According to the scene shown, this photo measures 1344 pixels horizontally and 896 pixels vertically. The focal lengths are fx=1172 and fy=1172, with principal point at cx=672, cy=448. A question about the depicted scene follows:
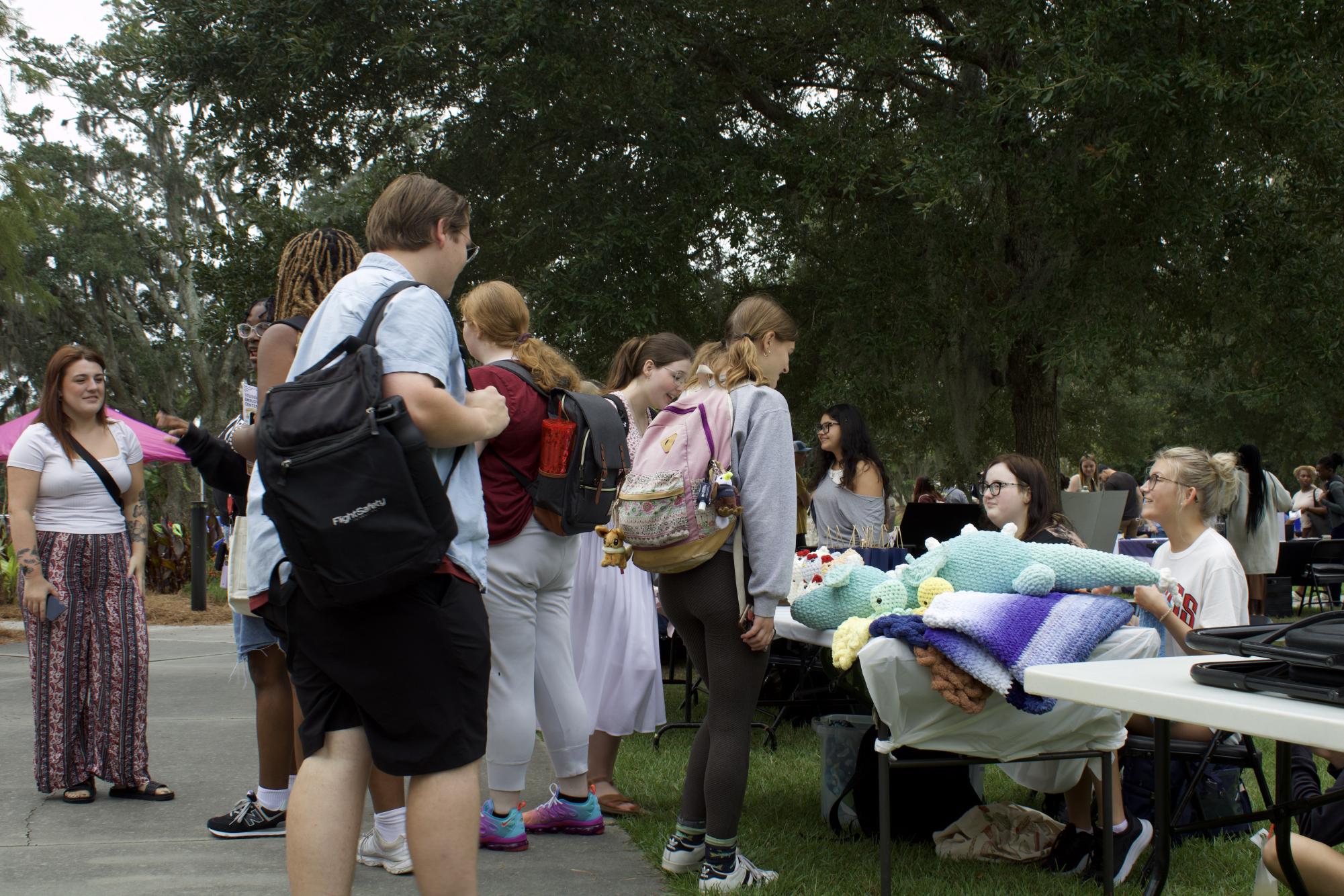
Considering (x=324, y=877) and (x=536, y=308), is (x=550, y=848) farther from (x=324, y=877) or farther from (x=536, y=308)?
(x=536, y=308)

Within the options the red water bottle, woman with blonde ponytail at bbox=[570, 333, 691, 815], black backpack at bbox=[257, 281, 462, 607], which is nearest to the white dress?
woman with blonde ponytail at bbox=[570, 333, 691, 815]

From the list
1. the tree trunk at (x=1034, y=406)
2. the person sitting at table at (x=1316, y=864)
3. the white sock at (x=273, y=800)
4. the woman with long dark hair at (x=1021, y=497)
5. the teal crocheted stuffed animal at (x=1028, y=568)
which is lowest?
the white sock at (x=273, y=800)

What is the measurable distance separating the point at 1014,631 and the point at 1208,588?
105 centimetres

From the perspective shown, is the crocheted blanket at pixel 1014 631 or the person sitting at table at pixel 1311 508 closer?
the crocheted blanket at pixel 1014 631

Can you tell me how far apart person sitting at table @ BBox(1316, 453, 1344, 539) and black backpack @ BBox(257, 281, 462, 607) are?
48.7 feet

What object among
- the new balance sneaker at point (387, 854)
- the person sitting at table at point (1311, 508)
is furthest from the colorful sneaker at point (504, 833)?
the person sitting at table at point (1311, 508)

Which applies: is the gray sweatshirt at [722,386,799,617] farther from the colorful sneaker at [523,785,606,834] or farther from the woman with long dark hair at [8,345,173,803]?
the woman with long dark hair at [8,345,173,803]

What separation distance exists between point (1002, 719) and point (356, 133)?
1130 cm

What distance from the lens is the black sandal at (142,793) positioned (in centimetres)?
450

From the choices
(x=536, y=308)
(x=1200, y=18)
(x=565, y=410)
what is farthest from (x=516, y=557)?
(x=1200, y=18)

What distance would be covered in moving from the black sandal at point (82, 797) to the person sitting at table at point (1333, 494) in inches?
560

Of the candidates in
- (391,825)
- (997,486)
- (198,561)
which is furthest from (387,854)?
(198,561)

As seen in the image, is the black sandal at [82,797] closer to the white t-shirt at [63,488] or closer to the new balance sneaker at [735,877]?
the white t-shirt at [63,488]

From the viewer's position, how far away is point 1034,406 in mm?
12438
